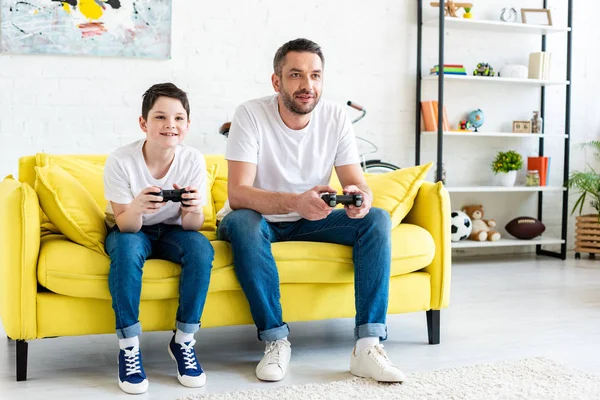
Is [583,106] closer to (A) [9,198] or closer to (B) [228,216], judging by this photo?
(B) [228,216]

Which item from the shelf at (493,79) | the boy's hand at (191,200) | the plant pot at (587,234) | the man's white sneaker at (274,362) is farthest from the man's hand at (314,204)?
the plant pot at (587,234)

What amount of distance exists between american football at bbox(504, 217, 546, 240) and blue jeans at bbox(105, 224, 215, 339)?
318 cm

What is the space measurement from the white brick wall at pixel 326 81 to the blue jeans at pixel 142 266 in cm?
201

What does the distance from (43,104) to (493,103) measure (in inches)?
115

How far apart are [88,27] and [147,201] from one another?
221 centimetres

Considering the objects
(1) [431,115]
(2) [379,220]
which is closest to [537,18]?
(1) [431,115]

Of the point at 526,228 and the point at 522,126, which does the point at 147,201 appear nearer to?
the point at 526,228

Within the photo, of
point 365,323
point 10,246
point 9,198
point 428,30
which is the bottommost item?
point 365,323

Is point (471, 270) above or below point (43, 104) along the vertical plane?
below

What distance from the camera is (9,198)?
2.25 metres

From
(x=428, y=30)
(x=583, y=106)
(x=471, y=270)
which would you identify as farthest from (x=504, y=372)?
(x=583, y=106)

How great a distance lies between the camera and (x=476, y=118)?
16.3 ft

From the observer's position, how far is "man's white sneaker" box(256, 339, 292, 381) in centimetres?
227

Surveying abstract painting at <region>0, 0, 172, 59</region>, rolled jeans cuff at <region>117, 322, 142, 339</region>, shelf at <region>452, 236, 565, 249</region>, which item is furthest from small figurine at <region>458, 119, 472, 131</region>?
rolled jeans cuff at <region>117, 322, 142, 339</region>
